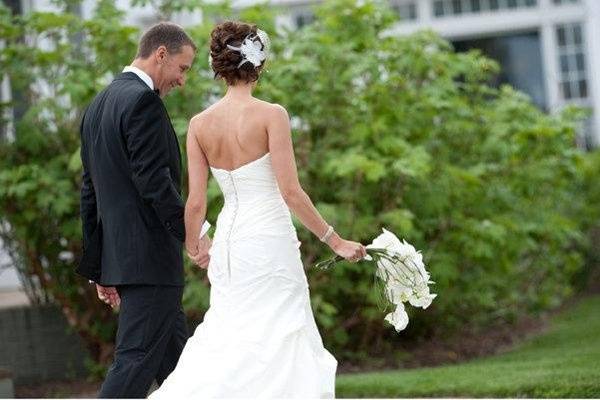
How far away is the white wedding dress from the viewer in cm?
522

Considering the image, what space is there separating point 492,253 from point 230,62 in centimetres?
548

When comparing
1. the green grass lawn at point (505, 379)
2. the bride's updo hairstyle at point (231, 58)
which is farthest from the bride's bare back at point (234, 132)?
the green grass lawn at point (505, 379)

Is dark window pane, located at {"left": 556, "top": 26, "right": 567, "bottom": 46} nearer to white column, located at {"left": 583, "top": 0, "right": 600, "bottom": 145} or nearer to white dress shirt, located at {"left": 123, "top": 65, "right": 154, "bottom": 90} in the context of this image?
white column, located at {"left": 583, "top": 0, "right": 600, "bottom": 145}

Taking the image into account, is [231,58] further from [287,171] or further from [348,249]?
[348,249]

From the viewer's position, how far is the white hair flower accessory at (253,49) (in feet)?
17.5

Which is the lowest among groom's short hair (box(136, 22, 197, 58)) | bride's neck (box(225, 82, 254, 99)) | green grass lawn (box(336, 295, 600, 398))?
green grass lawn (box(336, 295, 600, 398))

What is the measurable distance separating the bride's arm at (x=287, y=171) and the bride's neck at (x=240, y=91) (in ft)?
0.63

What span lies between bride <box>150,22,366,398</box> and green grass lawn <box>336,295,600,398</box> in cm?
241

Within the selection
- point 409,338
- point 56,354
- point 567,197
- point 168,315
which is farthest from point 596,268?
point 168,315

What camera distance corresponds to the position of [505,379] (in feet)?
25.7

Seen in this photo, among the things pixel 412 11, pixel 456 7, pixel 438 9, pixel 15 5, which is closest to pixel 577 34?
pixel 456 7

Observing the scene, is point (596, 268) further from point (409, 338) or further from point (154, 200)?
point (154, 200)

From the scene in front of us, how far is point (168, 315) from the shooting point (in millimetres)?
5512

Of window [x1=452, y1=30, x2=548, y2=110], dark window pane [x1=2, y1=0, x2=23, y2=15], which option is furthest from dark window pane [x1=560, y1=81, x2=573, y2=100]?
dark window pane [x1=2, y1=0, x2=23, y2=15]
